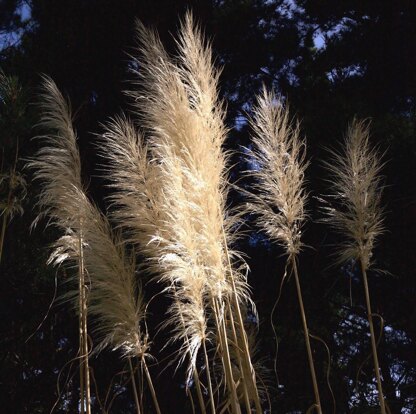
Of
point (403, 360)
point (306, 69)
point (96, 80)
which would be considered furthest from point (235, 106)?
point (403, 360)

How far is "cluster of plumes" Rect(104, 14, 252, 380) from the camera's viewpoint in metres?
1.95

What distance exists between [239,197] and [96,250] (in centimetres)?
242

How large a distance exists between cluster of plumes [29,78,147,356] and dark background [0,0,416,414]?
137 cm

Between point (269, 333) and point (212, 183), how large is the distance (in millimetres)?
2939

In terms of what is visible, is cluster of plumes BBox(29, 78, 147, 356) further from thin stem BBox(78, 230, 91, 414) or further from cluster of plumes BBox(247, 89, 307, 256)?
cluster of plumes BBox(247, 89, 307, 256)

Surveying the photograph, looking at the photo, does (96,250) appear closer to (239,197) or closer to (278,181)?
(278,181)

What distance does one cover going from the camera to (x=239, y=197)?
4.70 meters

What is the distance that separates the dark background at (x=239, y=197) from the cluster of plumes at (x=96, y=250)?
1375 mm

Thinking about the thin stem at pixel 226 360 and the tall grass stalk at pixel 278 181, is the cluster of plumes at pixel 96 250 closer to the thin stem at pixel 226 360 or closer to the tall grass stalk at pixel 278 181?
the thin stem at pixel 226 360

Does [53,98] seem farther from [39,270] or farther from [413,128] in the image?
[413,128]

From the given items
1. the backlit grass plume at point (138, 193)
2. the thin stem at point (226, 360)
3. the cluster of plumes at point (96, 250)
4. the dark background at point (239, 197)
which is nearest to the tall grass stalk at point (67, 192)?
the cluster of plumes at point (96, 250)

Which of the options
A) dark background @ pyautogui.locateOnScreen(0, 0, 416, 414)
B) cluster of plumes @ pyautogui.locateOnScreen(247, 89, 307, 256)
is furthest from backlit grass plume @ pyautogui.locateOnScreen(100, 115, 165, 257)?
dark background @ pyautogui.locateOnScreen(0, 0, 416, 414)

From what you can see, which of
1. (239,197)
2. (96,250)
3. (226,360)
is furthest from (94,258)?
(239,197)

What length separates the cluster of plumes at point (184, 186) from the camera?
1950mm
